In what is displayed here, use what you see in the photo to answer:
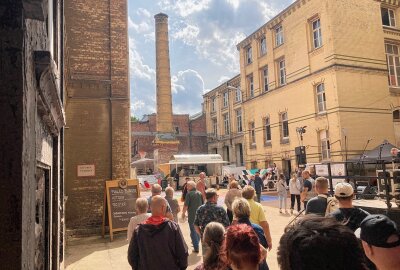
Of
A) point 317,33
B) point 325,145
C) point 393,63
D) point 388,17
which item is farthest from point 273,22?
point 325,145

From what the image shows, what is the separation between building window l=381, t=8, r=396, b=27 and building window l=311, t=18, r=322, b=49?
17.3 feet

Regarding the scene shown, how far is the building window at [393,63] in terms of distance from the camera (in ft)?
77.6

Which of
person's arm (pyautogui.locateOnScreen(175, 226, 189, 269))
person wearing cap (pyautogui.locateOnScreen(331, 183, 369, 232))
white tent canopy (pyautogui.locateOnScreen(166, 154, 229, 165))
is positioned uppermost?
white tent canopy (pyautogui.locateOnScreen(166, 154, 229, 165))

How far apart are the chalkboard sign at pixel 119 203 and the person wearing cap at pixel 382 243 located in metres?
8.76

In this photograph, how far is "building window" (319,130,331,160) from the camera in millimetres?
21672

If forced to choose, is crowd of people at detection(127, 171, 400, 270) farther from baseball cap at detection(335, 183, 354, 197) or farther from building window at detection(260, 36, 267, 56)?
building window at detection(260, 36, 267, 56)

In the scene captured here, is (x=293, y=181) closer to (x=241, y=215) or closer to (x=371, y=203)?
(x=371, y=203)

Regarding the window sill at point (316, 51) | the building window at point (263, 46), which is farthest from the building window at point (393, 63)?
the building window at point (263, 46)

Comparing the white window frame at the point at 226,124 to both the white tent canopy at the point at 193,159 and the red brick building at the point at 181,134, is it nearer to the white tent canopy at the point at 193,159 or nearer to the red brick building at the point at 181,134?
the red brick building at the point at 181,134

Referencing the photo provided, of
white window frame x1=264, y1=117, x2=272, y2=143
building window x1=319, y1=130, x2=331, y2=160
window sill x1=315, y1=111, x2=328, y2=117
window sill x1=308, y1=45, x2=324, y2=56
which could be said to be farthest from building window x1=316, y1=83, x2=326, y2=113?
white window frame x1=264, y1=117, x2=272, y2=143

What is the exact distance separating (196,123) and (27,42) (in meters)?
43.4

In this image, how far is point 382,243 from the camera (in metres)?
1.86

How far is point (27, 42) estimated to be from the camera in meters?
2.16
